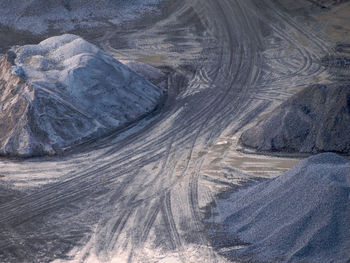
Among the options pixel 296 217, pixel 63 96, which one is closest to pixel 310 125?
pixel 296 217

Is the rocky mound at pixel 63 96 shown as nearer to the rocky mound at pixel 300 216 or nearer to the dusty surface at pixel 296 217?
the dusty surface at pixel 296 217

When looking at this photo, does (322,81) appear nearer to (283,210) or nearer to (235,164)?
(235,164)

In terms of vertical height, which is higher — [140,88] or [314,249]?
[140,88]

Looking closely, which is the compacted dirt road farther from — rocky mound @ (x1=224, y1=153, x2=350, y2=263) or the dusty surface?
rocky mound @ (x1=224, y1=153, x2=350, y2=263)

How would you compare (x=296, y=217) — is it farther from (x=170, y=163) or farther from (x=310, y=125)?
(x=170, y=163)

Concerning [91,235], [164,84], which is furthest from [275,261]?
[164,84]

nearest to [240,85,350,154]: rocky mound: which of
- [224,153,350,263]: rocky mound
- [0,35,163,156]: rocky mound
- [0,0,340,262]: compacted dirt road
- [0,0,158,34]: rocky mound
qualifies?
[0,0,340,262]: compacted dirt road
